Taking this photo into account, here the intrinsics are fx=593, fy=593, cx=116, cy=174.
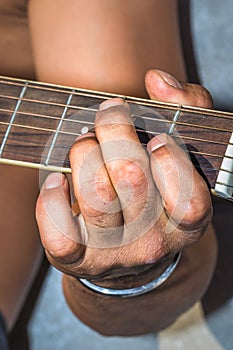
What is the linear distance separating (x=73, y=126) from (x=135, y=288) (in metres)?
0.22

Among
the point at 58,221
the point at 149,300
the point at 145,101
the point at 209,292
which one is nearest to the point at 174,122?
the point at 145,101

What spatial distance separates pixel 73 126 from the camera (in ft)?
1.99

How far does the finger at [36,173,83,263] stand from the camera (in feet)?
1.85

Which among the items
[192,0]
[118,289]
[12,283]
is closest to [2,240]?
[12,283]

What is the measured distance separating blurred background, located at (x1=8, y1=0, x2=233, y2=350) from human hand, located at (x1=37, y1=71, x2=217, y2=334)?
0.51 metres

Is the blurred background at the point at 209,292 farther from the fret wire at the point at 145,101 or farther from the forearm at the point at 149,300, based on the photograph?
the fret wire at the point at 145,101

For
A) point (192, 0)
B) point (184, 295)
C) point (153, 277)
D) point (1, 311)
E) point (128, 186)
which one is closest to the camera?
point (128, 186)

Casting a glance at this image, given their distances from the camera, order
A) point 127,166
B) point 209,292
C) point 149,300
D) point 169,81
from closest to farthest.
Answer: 1. point 127,166
2. point 169,81
3. point 149,300
4. point 209,292

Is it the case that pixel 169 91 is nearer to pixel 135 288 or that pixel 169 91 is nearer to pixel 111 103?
pixel 111 103

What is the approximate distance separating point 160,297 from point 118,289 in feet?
0.31

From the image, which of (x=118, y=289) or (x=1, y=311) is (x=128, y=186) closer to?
(x=118, y=289)

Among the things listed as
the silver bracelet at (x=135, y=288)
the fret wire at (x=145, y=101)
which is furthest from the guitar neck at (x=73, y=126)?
the silver bracelet at (x=135, y=288)

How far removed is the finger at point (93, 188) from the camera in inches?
→ 21.2

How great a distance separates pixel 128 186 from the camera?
532 millimetres
